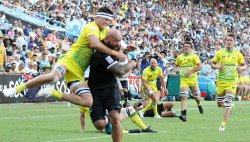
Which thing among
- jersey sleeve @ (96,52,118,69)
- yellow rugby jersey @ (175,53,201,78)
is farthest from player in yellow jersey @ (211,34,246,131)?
jersey sleeve @ (96,52,118,69)

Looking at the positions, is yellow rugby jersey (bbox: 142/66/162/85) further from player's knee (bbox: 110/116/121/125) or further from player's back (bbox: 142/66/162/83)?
player's knee (bbox: 110/116/121/125)

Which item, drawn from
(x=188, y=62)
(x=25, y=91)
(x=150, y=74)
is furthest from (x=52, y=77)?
(x=25, y=91)

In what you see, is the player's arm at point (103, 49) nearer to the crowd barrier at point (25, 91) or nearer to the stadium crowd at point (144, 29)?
the stadium crowd at point (144, 29)

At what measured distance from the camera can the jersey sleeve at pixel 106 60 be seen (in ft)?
38.2

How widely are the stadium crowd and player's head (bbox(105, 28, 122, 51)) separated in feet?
40.9

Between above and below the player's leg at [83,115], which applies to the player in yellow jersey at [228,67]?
above

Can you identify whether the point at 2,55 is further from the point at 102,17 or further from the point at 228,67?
the point at 102,17

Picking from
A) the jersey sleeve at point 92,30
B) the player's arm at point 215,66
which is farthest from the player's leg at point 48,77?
the player's arm at point 215,66

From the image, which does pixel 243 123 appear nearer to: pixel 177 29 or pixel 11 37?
pixel 11 37

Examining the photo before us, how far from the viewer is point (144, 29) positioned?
4203cm

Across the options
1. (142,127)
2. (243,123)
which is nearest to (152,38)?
(243,123)

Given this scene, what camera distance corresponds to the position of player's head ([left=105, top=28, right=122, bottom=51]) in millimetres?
11690

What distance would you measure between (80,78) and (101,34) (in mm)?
876

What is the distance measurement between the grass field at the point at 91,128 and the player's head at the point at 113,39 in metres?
3.12
